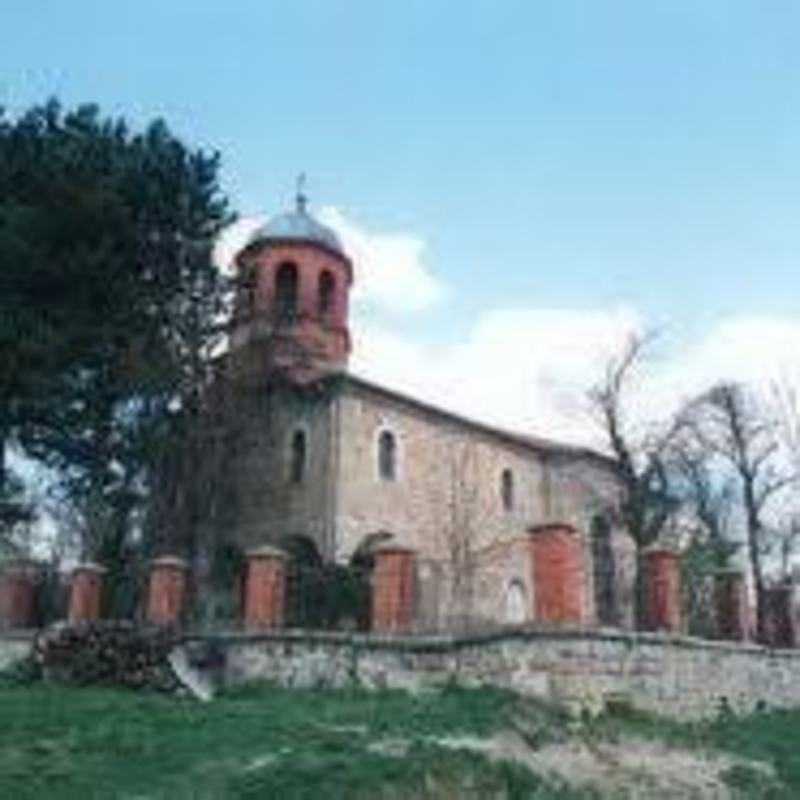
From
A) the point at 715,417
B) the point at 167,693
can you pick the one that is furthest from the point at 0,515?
the point at 715,417

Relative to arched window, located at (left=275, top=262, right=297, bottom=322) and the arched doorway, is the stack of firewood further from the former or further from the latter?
arched window, located at (left=275, top=262, right=297, bottom=322)

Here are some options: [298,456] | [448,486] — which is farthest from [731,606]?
[448,486]

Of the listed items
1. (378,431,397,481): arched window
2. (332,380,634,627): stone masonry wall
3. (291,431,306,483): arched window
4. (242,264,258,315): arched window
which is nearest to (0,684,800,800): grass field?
(332,380,634,627): stone masonry wall

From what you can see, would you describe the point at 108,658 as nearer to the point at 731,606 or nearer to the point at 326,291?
the point at 731,606

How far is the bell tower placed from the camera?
34188 millimetres

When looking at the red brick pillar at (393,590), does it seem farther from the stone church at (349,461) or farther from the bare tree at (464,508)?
the bare tree at (464,508)

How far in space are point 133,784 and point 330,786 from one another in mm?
1871

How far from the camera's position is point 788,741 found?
61.0 feet

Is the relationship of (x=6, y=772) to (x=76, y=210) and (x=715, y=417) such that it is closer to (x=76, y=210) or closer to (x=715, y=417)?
(x=76, y=210)

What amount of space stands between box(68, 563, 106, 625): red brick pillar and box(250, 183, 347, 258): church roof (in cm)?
1396

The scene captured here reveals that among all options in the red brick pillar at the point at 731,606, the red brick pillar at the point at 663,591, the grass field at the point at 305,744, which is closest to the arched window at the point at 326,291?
the red brick pillar at the point at 731,606

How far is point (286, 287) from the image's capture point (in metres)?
35.9

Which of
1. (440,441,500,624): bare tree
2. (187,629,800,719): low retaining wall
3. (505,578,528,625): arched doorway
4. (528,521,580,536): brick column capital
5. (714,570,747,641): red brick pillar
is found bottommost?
(187,629,800,719): low retaining wall

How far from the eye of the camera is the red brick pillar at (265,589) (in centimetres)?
2166
